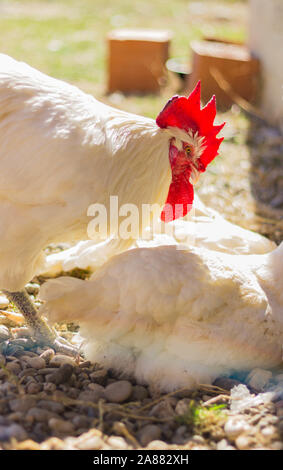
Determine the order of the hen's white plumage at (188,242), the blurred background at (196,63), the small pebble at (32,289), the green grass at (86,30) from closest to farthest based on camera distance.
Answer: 1. the hen's white plumage at (188,242)
2. the small pebble at (32,289)
3. the blurred background at (196,63)
4. the green grass at (86,30)

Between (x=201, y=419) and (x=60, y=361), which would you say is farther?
(x=60, y=361)

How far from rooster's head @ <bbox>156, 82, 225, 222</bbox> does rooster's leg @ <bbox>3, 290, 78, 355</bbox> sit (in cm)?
102

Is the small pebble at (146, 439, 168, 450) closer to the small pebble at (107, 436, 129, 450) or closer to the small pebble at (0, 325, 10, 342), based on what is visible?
the small pebble at (107, 436, 129, 450)

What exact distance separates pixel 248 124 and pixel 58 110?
4.62 meters

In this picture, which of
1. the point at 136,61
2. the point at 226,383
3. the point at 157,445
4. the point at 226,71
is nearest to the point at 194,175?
the point at 226,383

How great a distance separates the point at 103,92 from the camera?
8398 millimetres

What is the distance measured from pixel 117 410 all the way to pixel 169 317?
0.51 metres

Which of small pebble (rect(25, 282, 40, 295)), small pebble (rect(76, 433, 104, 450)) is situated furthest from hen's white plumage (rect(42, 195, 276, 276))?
small pebble (rect(76, 433, 104, 450))

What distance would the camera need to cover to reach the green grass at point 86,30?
9.01 meters

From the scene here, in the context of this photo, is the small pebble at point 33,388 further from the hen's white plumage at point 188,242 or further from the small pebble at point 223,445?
the hen's white plumage at point 188,242

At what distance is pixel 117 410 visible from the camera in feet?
8.57

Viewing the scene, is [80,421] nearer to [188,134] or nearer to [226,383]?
[226,383]

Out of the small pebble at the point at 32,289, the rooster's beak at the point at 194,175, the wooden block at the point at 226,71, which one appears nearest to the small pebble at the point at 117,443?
the rooster's beak at the point at 194,175
